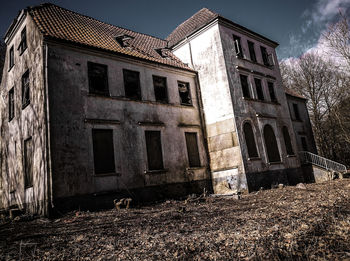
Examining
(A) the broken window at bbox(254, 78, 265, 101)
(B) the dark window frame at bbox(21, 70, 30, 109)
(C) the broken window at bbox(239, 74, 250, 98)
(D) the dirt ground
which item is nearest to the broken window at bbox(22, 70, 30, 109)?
(B) the dark window frame at bbox(21, 70, 30, 109)

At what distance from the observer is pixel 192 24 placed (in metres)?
17.7

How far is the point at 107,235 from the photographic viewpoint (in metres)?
6.18

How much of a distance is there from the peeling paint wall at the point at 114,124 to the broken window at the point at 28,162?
2.43 metres

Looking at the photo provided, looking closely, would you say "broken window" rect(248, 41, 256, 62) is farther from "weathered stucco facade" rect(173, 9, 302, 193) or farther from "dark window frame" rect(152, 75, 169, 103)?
"dark window frame" rect(152, 75, 169, 103)

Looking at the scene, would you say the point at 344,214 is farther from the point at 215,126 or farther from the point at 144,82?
the point at 144,82

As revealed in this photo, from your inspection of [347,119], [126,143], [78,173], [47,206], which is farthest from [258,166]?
[347,119]

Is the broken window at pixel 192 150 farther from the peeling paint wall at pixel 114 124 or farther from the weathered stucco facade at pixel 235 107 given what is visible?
the weathered stucco facade at pixel 235 107

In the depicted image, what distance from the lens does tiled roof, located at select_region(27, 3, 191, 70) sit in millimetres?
11977

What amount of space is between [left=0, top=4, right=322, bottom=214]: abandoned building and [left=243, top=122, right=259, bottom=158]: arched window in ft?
0.21

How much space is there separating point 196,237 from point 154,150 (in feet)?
25.8

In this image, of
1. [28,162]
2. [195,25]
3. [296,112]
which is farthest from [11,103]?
[296,112]

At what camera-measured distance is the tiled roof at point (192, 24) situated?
1647 centimetres

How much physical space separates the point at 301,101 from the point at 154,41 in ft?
51.8

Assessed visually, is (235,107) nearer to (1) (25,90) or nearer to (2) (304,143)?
(1) (25,90)
